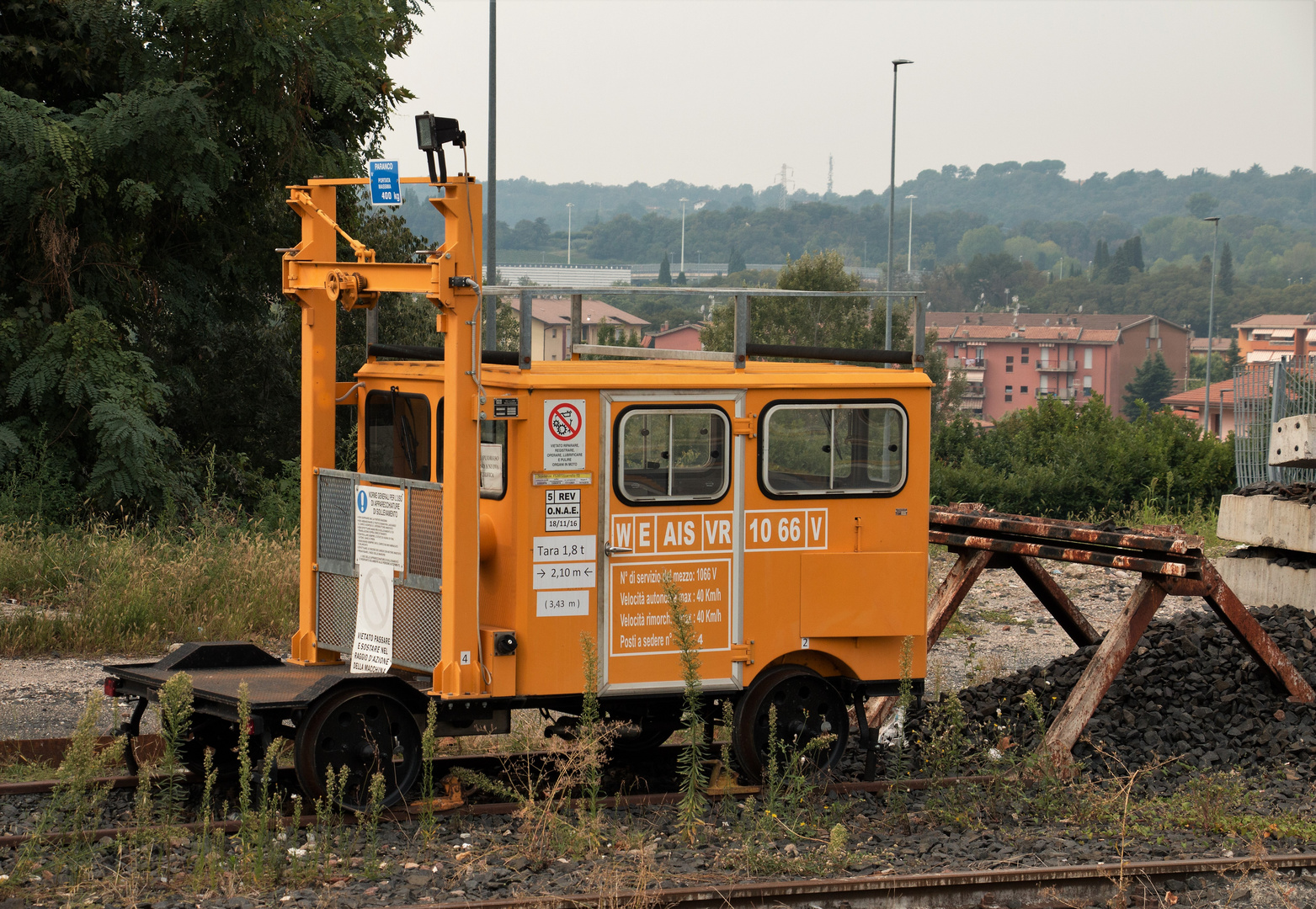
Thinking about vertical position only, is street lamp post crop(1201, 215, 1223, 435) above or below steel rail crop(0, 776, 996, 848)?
above

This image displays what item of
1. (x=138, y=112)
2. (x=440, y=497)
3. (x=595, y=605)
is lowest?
(x=595, y=605)

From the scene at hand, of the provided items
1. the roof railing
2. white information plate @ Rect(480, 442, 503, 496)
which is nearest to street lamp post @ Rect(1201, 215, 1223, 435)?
the roof railing

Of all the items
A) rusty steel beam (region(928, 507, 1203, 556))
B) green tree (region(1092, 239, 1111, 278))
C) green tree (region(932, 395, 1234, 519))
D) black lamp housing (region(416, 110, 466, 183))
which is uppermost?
green tree (region(1092, 239, 1111, 278))

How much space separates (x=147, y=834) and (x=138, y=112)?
1277cm

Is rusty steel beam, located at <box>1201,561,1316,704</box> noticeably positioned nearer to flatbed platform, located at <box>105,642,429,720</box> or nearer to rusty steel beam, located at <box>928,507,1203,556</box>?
rusty steel beam, located at <box>928,507,1203,556</box>

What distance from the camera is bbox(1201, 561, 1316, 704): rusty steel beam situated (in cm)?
878

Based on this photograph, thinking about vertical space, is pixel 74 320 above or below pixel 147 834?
above

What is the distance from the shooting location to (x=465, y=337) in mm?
6820

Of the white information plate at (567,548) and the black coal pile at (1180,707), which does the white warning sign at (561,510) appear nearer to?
the white information plate at (567,548)

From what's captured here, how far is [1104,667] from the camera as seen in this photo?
8539 millimetres

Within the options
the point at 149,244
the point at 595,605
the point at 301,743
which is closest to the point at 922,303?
the point at 595,605

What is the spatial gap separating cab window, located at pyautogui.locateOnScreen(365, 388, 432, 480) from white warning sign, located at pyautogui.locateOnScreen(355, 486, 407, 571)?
256 mm

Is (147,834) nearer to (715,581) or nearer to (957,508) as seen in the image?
(715,581)

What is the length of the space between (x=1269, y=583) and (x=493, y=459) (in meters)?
7.64
